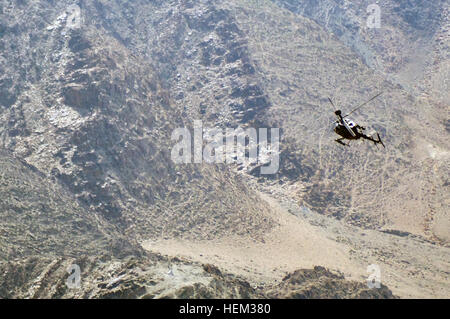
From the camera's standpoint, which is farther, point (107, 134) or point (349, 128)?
point (107, 134)

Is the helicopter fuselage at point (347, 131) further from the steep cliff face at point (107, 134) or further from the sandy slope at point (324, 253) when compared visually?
the steep cliff face at point (107, 134)

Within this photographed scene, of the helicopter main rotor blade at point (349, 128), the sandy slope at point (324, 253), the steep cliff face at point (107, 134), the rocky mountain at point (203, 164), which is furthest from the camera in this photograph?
the steep cliff face at point (107, 134)

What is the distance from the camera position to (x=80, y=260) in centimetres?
3688

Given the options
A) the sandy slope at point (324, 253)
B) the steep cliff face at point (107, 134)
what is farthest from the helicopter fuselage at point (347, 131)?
the steep cliff face at point (107, 134)

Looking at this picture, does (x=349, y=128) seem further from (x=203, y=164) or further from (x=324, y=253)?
(x=203, y=164)

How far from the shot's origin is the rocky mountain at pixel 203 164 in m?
42.5

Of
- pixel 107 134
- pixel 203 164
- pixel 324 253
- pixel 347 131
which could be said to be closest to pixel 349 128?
pixel 347 131

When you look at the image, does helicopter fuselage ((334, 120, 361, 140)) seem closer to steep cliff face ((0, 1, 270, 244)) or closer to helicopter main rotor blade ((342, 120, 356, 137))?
helicopter main rotor blade ((342, 120, 356, 137))

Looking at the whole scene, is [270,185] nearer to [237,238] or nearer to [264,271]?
[237,238]

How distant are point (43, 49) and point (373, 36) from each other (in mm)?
53964

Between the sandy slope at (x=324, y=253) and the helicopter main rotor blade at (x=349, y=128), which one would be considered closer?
the helicopter main rotor blade at (x=349, y=128)

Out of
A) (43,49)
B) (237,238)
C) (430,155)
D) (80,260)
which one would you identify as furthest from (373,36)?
(80,260)

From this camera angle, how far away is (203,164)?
6122cm

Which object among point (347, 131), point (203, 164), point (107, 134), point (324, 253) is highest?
point (347, 131)
